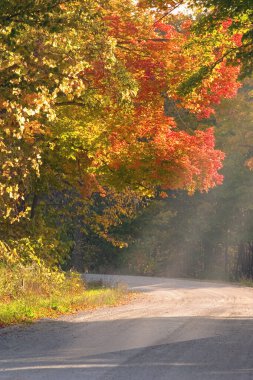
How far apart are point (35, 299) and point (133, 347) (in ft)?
30.7

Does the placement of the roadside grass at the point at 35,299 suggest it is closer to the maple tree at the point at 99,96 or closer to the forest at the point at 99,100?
the forest at the point at 99,100

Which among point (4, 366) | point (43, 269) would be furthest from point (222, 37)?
point (4, 366)

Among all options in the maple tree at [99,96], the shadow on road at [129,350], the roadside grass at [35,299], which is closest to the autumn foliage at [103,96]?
the maple tree at [99,96]

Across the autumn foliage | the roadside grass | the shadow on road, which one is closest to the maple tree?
→ the autumn foliage

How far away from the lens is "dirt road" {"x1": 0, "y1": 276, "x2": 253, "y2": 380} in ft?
35.2

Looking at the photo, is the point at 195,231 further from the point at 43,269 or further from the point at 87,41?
the point at 87,41

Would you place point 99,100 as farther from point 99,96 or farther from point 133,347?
point 133,347

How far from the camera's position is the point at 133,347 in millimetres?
13352

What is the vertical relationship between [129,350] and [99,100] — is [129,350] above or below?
below

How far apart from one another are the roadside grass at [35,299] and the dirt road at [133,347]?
90 cm

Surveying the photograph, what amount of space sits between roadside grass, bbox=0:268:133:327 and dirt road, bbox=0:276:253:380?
90cm

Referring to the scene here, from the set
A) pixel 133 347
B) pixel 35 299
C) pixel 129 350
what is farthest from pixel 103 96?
pixel 129 350

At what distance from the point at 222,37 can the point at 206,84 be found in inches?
115

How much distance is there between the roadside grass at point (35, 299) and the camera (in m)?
19.6
